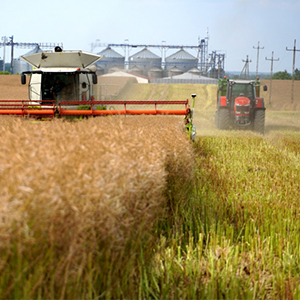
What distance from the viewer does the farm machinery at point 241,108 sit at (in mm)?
17484

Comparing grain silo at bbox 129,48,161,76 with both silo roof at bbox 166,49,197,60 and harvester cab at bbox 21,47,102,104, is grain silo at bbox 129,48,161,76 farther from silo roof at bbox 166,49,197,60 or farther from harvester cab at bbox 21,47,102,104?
harvester cab at bbox 21,47,102,104

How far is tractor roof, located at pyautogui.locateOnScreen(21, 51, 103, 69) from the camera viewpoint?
42.2ft

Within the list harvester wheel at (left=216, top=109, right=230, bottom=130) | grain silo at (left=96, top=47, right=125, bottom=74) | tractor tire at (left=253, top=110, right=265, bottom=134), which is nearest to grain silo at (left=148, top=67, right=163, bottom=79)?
grain silo at (left=96, top=47, right=125, bottom=74)

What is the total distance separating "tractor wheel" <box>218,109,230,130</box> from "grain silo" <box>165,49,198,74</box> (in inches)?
2811

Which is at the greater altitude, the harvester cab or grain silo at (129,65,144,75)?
grain silo at (129,65,144,75)

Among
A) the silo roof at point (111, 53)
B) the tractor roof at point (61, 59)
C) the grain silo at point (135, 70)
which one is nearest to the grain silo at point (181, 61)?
the grain silo at point (135, 70)

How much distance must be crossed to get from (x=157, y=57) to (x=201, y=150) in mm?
79527

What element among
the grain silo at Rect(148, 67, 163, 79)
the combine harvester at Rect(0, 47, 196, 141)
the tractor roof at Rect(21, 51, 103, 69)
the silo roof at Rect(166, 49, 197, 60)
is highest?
the silo roof at Rect(166, 49, 197, 60)

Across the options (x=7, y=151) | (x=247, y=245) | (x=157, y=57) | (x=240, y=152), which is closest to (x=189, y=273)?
(x=247, y=245)

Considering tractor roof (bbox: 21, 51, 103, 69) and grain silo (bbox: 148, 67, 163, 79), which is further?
grain silo (bbox: 148, 67, 163, 79)

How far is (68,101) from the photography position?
11.8 metres

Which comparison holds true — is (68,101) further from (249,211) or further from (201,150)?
(249,211)

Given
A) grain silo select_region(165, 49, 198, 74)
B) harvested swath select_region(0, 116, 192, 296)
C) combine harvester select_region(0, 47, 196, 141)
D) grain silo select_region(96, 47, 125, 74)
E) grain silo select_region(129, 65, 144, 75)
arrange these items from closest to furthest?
harvested swath select_region(0, 116, 192, 296) → combine harvester select_region(0, 47, 196, 141) → grain silo select_region(129, 65, 144, 75) → grain silo select_region(96, 47, 125, 74) → grain silo select_region(165, 49, 198, 74)

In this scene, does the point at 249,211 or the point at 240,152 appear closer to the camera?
the point at 249,211
